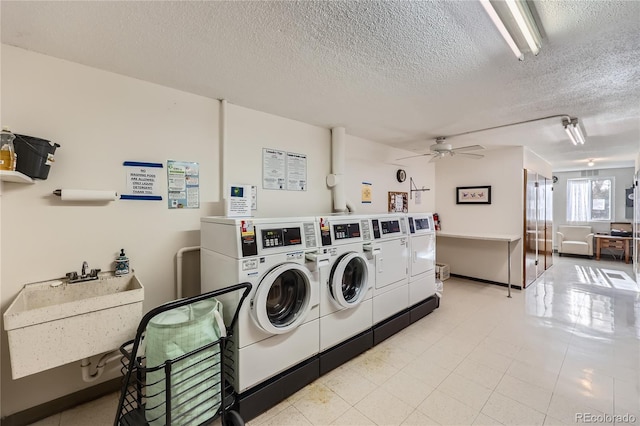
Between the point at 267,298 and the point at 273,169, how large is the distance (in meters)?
1.51

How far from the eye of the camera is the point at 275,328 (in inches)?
77.3

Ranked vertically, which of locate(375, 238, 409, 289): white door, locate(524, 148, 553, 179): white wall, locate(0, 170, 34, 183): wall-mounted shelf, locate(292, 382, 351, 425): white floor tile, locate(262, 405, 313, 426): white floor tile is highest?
locate(524, 148, 553, 179): white wall

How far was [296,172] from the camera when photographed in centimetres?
327

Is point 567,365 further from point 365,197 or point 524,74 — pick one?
point 365,197

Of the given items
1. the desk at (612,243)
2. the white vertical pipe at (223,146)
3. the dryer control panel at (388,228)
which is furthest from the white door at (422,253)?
the desk at (612,243)

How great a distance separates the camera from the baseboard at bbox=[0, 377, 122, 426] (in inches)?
71.2

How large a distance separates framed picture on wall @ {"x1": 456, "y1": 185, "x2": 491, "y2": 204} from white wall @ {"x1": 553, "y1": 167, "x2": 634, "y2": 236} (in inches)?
192

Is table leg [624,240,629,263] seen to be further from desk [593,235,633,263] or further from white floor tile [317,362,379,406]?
white floor tile [317,362,379,406]

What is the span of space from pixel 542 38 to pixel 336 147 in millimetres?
2249

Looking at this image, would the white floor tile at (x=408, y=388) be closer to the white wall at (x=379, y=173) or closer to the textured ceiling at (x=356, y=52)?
the white wall at (x=379, y=173)

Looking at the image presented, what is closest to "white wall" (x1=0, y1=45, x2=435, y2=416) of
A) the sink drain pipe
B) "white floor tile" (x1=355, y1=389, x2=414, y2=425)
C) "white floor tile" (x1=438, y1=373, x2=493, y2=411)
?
the sink drain pipe

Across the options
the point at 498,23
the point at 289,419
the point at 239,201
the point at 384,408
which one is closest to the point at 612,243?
the point at 384,408

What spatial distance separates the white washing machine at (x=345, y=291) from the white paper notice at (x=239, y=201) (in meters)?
0.79

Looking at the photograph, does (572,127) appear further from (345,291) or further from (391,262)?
(345,291)
